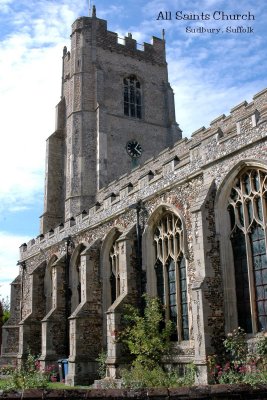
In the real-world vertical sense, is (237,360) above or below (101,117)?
below

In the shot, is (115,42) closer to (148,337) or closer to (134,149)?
(134,149)

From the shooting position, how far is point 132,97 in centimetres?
3566

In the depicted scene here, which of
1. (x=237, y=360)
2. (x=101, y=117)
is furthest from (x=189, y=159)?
(x=101, y=117)

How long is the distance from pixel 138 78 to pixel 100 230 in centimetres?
1904

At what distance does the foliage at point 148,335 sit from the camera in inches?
588

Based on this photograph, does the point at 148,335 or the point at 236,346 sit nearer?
the point at 236,346

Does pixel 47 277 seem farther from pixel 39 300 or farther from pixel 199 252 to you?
pixel 199 252

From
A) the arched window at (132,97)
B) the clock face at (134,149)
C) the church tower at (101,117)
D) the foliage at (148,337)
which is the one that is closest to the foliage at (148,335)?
the foliage at (148,337)

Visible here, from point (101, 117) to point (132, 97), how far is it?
412 centimetres

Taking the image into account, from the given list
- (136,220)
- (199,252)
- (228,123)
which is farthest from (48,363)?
(228,123)

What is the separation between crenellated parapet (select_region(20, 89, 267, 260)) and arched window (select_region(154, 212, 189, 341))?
134 cm

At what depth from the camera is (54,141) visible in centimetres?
3459

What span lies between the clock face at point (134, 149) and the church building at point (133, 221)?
3.1 inches

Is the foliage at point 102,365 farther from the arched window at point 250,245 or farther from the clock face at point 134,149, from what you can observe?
the clock face at point 134,149
